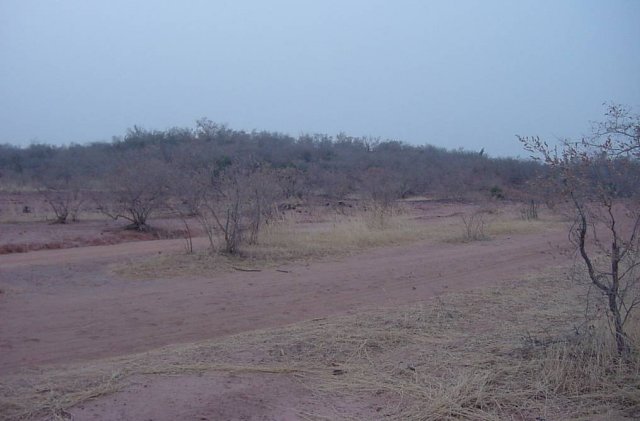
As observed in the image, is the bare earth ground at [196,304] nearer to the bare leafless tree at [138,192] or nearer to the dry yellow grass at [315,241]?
the dry yellow grass at [315,241]

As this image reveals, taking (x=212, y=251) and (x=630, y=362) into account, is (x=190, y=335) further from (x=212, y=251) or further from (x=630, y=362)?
(x=212, y=251)

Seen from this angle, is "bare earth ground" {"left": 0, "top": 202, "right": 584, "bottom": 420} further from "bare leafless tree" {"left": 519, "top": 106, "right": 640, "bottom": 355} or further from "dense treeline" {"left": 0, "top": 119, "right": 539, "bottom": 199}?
"dense treeline" {"left": 0, "top": 119, "right": 539, "bottom": 199}

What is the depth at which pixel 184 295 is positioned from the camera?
1140 cm

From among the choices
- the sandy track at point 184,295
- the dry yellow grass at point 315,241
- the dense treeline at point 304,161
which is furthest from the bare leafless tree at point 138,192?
the dense treeline at point 304,161

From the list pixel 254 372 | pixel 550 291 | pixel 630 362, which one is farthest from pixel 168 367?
pixel 550 291

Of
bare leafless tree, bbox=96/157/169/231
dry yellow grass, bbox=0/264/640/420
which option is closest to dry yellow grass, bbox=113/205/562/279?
bare leafless tree, bbox=96/157/169/231

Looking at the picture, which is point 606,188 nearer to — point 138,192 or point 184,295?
point 184,295

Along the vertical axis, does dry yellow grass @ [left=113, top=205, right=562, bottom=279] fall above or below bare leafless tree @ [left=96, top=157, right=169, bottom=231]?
below

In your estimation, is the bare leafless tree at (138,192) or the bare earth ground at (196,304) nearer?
the bare earth ground at (196,304)

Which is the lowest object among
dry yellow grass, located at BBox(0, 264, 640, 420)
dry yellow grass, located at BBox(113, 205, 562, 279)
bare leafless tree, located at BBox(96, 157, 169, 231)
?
dry yellow grass, located at BBox(0, 264, 640, 420)

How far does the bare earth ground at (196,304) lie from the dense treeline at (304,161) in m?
18.4

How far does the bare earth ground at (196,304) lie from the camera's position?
606cm

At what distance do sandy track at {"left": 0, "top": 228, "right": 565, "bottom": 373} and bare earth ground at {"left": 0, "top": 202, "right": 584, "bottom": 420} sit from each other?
0.06 ft

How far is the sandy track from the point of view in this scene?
8562 millimetres
